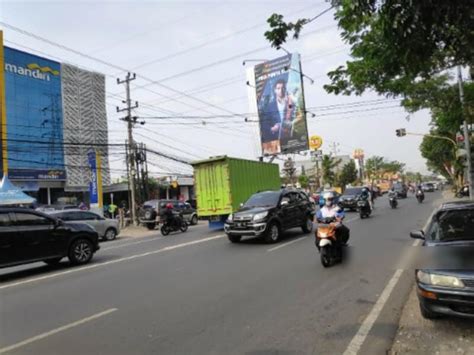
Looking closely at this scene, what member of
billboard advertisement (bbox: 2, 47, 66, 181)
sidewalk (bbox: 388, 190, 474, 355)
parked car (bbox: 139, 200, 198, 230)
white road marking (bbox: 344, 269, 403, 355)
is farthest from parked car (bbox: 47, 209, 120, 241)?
sidewalk (bbox: 388, 190, 474, 355)

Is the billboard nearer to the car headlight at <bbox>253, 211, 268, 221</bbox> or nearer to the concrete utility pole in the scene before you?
the concrete utility pole

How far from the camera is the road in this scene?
5.23 metres

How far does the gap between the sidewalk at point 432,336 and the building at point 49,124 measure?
3332 centimetres

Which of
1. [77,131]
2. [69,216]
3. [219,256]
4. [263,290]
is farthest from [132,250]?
[77,131]

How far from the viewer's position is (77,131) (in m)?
43.1

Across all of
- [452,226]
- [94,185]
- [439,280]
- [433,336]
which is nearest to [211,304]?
[433,336]

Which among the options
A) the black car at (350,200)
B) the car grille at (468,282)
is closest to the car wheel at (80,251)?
the car grille at (468,282)

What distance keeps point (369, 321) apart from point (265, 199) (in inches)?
391

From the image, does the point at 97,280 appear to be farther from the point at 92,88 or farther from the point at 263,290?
the point at 92,88

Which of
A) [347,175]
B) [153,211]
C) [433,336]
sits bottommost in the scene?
[433,336]

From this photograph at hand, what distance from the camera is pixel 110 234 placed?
22406mm

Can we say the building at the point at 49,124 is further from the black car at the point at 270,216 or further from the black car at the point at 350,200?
the black car at the point at 270,216

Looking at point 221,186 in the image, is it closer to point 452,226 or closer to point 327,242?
point 327,242

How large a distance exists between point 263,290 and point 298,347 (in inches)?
110
